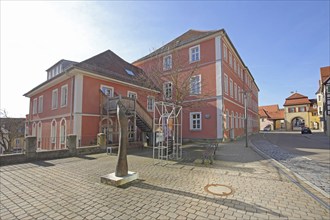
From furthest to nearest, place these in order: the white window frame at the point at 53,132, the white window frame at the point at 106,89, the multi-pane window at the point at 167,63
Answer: the white window frame at the point at 53,132 < the white window frame at the point at 106,89 < the multi-pane window at the point at 167,63

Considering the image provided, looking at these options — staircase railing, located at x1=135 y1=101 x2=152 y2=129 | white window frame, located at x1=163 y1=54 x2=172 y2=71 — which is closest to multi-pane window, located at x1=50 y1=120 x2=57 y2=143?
staircase railing, located at x1=135 y1=101 x2=152 y2=129

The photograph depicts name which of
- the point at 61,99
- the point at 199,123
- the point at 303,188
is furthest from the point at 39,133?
the point at 303,188

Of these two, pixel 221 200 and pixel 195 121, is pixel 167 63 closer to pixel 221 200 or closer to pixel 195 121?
pixel 195 121

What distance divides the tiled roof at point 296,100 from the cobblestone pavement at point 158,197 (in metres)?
62.7

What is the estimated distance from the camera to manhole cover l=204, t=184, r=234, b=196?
4492mm

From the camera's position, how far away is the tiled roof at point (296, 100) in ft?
184

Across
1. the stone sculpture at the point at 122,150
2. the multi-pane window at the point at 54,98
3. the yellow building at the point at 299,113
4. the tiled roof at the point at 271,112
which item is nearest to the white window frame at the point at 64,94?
the multi-pane window at the point at 54,98

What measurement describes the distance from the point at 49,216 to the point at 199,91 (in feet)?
59.5

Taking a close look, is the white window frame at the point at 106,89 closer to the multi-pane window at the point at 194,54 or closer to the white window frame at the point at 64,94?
the white window frame at the point at 64,94

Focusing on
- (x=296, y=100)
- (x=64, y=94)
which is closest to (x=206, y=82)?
(x=64, y=94)

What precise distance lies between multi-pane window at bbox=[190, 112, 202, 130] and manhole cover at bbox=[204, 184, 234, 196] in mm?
15072

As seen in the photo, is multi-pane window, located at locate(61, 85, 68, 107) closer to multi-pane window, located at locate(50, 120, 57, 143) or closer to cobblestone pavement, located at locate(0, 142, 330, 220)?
multi-pane window, located at locate(50, 120, 57, 143)

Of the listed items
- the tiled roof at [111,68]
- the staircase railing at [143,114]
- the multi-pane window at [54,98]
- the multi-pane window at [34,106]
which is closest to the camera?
the staircase railing at [143,114]

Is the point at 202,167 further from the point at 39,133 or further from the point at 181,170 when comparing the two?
the point at 39,133
